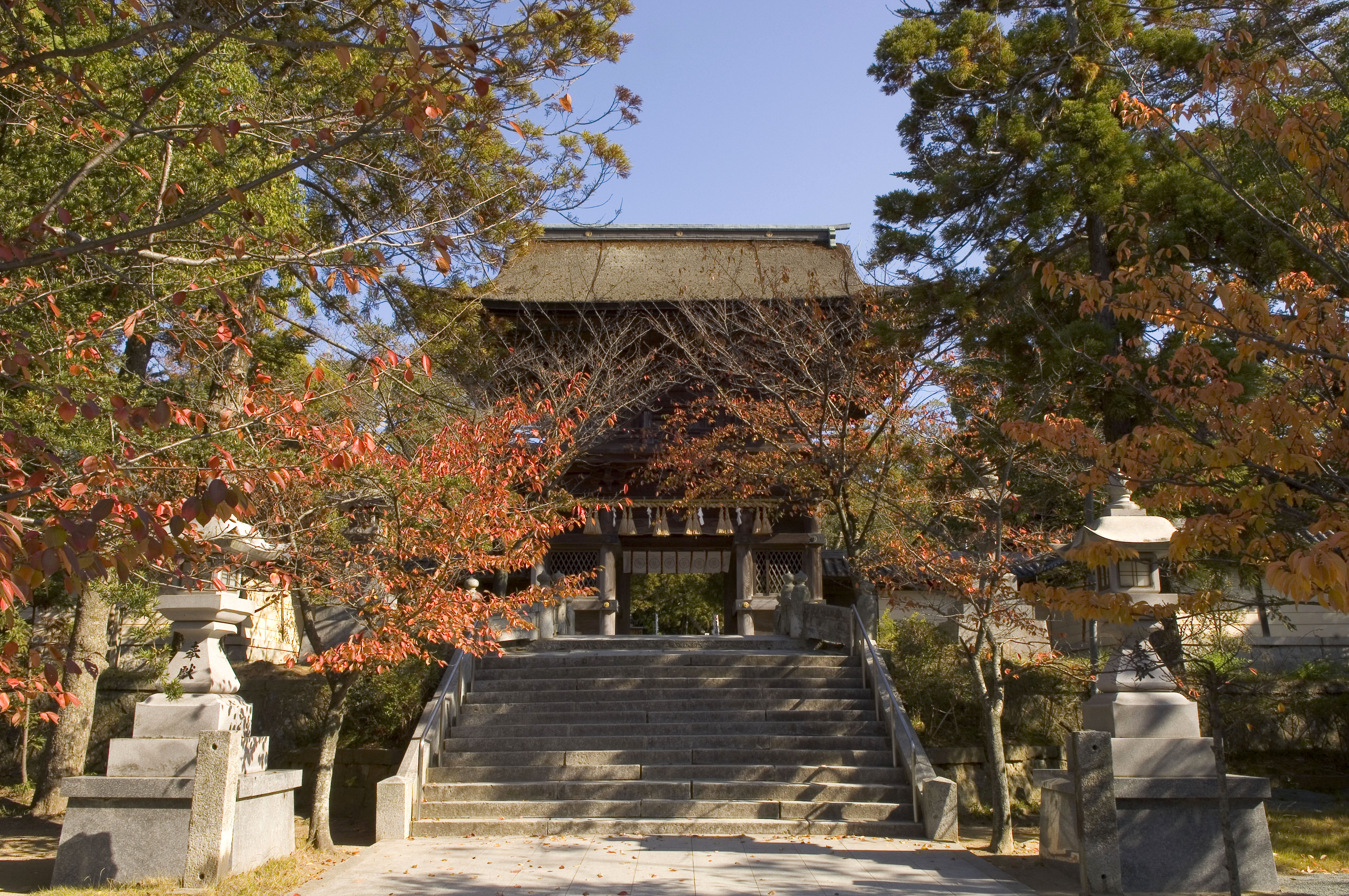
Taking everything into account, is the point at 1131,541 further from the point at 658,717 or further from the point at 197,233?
the point at 197,233

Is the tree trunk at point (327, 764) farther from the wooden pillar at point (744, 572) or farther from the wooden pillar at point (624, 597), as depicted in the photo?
the wooden pillar at point (624, 597)

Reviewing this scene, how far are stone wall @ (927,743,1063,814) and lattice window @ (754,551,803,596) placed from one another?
7766 mm

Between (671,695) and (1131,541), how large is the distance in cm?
661

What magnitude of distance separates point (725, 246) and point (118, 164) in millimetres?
15938

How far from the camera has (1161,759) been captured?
6750mm

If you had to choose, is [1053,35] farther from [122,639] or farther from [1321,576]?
[122,639]

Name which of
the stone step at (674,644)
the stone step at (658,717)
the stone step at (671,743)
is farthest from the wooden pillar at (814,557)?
the stone step at (671,743)

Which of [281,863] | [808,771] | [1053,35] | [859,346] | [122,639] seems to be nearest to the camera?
[281,863]

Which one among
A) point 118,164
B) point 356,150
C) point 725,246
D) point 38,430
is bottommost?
point 38,430

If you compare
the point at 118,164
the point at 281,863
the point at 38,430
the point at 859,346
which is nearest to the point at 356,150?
the point at 118,164

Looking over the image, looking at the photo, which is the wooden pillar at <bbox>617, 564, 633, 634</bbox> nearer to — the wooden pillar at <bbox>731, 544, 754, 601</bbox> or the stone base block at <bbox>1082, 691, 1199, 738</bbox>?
the wooden pillar at <bbox>731, 544, 754, 601</bbox>

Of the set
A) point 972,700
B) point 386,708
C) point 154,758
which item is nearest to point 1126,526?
point 972,700

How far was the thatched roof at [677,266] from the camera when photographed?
18.3 metres

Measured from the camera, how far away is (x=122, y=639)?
14641mm
